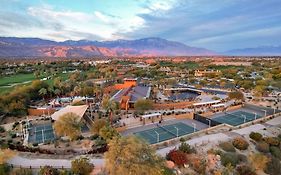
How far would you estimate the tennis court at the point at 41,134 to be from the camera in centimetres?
2988

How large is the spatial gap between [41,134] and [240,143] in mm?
23374

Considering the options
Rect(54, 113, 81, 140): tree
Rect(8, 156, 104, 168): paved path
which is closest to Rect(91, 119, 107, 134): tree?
Rect(54, 113, 81, 140): tree

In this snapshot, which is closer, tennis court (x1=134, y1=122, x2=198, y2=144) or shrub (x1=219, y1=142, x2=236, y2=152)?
shrub (x1=219, y1=142, x2=236, y2=152)

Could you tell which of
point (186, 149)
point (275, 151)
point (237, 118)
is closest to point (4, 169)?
point (186, 149)

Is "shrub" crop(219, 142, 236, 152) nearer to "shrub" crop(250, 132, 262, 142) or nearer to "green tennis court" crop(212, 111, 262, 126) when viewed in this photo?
"shrub" crop(250, 132, 262, 142)

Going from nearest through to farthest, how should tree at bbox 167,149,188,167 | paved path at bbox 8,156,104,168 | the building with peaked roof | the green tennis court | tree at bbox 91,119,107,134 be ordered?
1. paved path at bbox 8,156,104,168
2. tree at bbox 167,149,188,167
3. tree at bbox 91,119,107,134
4. the green tennis court
5. the building with peaked roof

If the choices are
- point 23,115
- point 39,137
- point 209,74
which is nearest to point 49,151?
point 39,137

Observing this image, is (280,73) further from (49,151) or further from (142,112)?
(49,151)

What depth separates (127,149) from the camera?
19.5 meters

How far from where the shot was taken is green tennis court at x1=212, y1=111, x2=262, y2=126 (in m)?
37.1

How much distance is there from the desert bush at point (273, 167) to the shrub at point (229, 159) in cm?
324

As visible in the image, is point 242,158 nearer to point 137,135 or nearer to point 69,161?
point 137,135

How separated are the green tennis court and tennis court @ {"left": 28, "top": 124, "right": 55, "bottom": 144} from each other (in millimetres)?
22592

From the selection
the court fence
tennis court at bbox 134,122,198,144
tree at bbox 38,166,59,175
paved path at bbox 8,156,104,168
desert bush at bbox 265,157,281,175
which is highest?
the court fence
